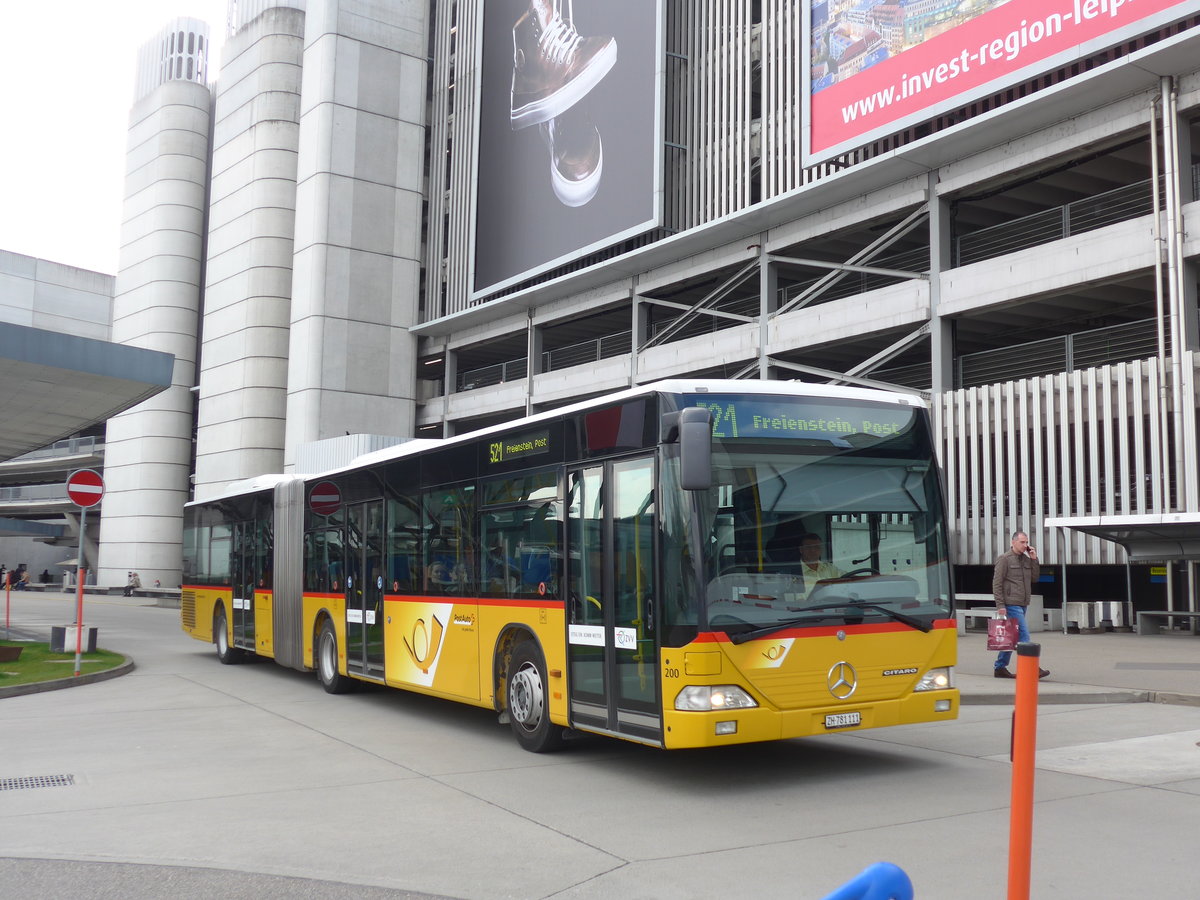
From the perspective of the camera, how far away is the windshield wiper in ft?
26.0

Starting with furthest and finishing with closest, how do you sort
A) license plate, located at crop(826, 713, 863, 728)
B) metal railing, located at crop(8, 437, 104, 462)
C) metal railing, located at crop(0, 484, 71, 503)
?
metal railing, located at crop(0, 484, 71, 503), metal railing, located at crop(8, 437, 104, 462), license plate, located at crop(826, 713, 863, 728)

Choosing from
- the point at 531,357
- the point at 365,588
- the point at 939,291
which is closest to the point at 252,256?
the point at 531,357

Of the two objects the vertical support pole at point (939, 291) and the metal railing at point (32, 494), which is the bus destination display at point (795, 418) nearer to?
the vertical support pole at point (939, 291)

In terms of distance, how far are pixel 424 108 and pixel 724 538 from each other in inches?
1816

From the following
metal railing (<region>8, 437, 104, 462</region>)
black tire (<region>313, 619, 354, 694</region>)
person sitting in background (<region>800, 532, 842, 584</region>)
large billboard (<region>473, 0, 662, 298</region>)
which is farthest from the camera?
metal railing (<region>8, 437, 104, 462</region>)

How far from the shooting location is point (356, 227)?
47750mm

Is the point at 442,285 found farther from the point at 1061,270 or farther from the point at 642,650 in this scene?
the point at 642,650

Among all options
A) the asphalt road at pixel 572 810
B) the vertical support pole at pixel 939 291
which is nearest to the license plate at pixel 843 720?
the asphalt road at pixel 572 810

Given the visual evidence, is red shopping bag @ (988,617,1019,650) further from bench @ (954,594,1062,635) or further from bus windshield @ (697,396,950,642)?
bench @ (954,594,1062,635)

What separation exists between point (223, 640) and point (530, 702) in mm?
11848

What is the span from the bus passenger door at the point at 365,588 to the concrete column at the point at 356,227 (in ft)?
108

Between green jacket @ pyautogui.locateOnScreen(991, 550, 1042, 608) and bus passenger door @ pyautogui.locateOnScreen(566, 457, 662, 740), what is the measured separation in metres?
7.23

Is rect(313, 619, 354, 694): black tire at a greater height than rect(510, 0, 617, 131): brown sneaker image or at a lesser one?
lesser

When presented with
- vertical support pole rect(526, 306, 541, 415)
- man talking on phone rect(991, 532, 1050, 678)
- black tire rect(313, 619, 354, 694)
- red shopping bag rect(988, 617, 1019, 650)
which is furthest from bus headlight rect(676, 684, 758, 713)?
vertical support pole rect(526, 306, 541, 415)
